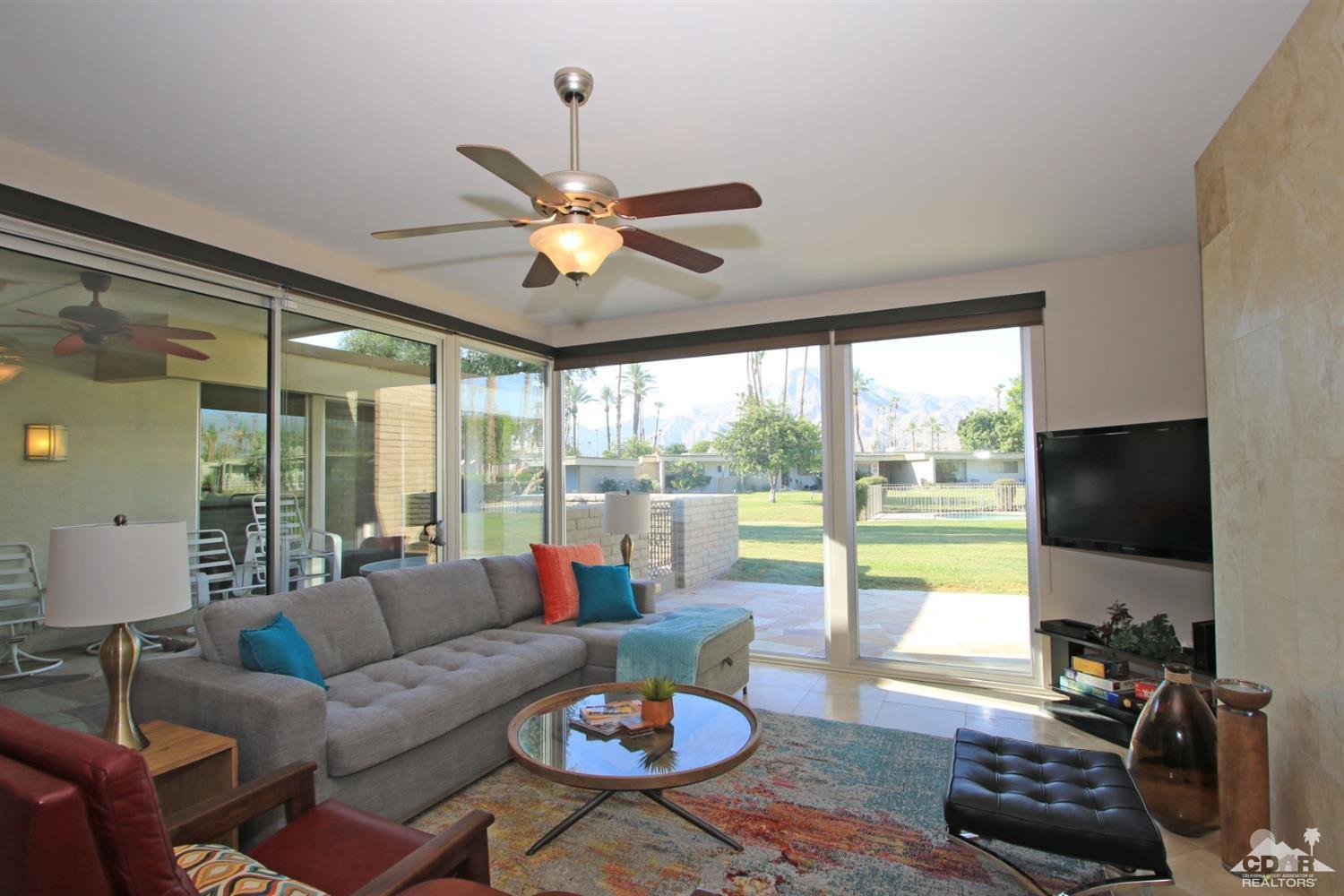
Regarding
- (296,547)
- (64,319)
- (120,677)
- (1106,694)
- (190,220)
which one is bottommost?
(1106,694)

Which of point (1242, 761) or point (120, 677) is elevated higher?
point (120, 677)

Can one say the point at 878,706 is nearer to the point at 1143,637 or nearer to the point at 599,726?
the point at 1143,637

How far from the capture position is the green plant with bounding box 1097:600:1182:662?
3379mm

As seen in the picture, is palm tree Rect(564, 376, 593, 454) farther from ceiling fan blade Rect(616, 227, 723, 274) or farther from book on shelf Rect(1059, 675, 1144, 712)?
book on shelf Rect(1059, 675, 1144, 712)

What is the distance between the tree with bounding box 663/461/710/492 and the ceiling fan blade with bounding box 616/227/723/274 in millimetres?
3055

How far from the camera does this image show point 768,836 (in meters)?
2.54

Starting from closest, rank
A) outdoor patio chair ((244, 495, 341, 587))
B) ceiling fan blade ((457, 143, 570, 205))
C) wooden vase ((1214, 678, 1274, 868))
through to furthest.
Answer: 1. ceiling fan blade ((457, 143, 570, 205))
2. wooden vase ((1214, 678, 1274, 868))
3. outdoor patio chair ((244, 495, 341, 587))

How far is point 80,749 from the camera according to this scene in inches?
37.6

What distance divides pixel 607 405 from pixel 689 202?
385 cm

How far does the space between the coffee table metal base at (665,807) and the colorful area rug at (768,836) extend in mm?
28

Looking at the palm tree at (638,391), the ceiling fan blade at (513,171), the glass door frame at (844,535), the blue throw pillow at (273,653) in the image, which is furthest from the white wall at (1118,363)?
the blue throw pillow at (273,653)

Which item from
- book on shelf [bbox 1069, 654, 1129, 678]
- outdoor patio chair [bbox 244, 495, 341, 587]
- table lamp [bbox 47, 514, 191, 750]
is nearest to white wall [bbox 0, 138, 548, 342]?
outdoor patio chair [bbox 244, 495, 341, 587]

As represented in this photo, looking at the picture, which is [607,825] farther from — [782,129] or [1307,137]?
[1307,137]

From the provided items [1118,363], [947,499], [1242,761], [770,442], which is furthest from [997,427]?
[1242,761]
